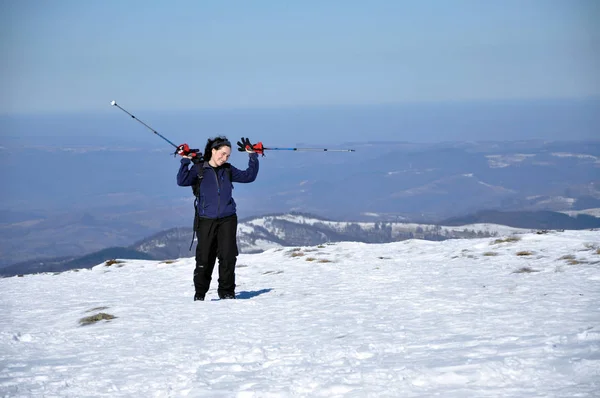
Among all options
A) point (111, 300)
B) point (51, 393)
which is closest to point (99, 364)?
point (51, 393)

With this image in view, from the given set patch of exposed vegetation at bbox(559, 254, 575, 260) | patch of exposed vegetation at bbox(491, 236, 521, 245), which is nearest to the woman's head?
patch of exposed vegetation at bbox(559, 254, 575, 260)

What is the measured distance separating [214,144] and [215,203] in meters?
1.26

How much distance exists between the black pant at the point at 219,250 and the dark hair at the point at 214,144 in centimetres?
138

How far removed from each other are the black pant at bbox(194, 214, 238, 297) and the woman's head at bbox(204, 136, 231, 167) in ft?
4.08

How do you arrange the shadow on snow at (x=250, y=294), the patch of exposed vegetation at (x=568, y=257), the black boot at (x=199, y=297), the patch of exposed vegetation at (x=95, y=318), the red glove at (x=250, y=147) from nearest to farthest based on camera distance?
the patch of exposed vegetation at (x=95, y=318)
the red glove at (x=250, y=147)
the black boot at (x=199, y=297)
the shadow on snow at (x=250, y=294)
the patch of exposed vegetation at (x=568, y=257)

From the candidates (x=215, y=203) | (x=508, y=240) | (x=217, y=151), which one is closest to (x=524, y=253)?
(x=508, y=240)

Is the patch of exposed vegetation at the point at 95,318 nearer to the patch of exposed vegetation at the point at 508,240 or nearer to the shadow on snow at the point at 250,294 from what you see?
the shadow on snow at the point at 250,294

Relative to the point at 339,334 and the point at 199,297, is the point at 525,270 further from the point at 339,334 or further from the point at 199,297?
the point at 199,297

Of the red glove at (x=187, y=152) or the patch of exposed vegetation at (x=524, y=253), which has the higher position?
the red glove at (x=187, y=152)

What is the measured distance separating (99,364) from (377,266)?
34.2 feet

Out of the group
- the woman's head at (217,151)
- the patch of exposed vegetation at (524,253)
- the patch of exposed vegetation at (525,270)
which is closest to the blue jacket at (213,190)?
the woman's head at (217,151)

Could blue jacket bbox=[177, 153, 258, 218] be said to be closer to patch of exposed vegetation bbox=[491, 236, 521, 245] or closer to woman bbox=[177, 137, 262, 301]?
woman bbox=[177, 137, 262, 301]

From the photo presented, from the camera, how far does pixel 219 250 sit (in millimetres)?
13406

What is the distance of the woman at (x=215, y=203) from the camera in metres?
13.1
